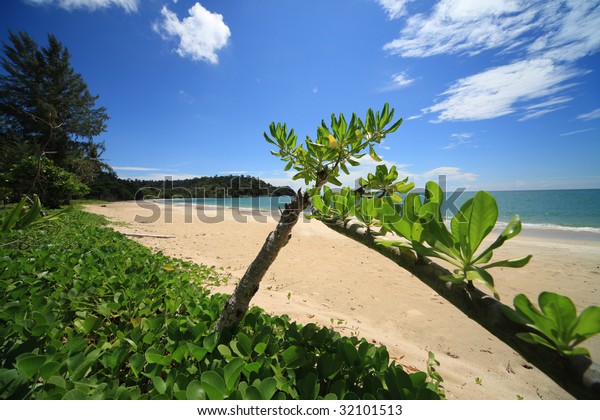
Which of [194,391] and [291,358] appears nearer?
[194,391]

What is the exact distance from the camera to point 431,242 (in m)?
0.68

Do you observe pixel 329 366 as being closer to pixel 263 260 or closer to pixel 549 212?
pixel 263 260

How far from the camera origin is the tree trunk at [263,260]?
125 centimetres

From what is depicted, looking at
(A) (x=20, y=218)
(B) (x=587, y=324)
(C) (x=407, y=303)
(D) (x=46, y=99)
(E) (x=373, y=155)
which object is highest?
(D) (x=46, y=99)

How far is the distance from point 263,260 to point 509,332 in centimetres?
98

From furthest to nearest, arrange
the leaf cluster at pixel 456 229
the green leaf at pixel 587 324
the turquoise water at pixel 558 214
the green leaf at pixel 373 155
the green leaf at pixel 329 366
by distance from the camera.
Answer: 1. the turquoise water at pixel 558 214
2. the green leaf at pixel 373 155
3. the green leaf at pixel 329 366
4. the leaf cluster at pixel 456 229
5. the green leaf at pixel 587 324

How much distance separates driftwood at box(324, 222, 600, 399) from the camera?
46 centimetres

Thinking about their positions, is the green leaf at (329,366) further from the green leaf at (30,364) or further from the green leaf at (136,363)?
the green leaf at (30,364)

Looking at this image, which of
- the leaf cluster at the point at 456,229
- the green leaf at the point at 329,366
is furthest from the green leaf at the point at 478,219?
the green leaf at the point at 329,366

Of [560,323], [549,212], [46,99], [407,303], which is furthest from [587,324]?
[549,212]

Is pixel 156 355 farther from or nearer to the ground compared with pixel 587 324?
nearer to the ground

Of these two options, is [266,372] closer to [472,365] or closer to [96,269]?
[96,269]

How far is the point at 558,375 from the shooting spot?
0.50m
